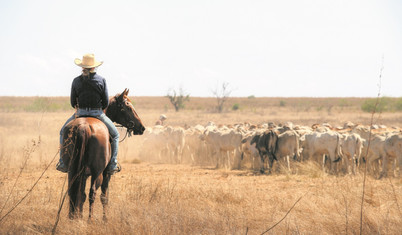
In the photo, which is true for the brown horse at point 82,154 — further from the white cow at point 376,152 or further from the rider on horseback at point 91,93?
the white cow at point 376,152

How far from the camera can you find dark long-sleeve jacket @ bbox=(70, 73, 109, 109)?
7922 mm

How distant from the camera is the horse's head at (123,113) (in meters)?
8.84

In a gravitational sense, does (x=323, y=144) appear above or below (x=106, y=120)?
below

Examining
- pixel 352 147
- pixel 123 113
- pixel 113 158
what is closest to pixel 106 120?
pixel 113 158

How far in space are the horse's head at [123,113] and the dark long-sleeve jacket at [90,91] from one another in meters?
0.77

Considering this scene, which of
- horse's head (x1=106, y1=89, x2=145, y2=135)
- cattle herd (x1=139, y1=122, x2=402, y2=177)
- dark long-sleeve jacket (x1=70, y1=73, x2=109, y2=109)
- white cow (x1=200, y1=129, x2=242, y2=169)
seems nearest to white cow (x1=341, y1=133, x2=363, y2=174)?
cattle herd (x1=139, y1=122, x2=402, y2=177)

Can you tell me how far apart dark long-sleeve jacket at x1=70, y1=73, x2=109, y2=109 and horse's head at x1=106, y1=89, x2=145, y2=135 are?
2.53ft

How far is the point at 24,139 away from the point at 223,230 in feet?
71.2

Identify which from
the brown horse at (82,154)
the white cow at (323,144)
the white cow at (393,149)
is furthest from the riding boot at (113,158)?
the white cow at (393,149)

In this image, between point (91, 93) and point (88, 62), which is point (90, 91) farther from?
point (88, 62)

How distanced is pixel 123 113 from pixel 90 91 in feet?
3.47

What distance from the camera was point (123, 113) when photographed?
8.88m

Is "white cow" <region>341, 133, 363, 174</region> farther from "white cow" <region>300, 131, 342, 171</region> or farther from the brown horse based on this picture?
the brown horse

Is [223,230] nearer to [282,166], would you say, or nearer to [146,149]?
[282,166]
